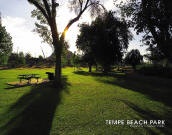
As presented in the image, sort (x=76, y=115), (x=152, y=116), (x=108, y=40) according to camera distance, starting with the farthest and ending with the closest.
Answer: (x=108, y=40)
(x=76, y=115)
(x=152, y=116)

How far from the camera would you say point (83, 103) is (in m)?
13.5

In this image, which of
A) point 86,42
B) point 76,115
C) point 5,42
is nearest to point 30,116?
point 76,115

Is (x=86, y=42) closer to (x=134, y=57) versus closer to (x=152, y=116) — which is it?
(x=134, y=57)

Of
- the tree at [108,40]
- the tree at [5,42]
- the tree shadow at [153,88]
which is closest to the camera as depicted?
the tree shadow at [153,88]

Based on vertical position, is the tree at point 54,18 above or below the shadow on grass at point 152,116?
above

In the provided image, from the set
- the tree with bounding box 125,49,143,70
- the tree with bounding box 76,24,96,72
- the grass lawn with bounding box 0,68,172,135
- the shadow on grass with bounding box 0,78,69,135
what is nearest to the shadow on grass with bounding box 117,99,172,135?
the grass lawn with bounding box 0,68,172,135

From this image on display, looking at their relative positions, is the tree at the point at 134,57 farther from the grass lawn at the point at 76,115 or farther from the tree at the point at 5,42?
the grass lawn at the point at 76,115

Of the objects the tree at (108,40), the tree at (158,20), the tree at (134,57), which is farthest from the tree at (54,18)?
the tree at (134,57)

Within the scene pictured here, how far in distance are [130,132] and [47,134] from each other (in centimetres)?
279

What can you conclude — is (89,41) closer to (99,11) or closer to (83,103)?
(99,11)

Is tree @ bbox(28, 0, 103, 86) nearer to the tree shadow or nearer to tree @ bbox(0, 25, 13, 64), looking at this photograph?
the tree shadow

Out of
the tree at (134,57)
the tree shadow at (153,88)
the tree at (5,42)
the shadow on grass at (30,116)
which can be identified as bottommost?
the shadow on grass at (30,116)

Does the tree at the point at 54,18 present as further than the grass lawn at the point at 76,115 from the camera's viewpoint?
Yes

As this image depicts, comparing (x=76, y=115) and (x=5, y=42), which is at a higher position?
(x=5, y=42)
